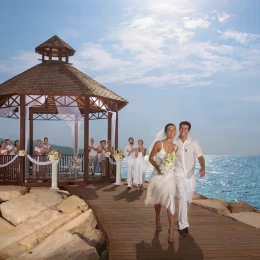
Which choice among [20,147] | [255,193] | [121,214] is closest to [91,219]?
[121,214]

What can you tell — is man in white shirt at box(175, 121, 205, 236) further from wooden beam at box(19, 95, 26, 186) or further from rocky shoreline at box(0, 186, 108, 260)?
wooden beam at box(19, 95, 26, 186)

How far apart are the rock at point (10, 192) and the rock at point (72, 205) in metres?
2.91

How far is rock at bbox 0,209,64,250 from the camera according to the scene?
→ 1205cm

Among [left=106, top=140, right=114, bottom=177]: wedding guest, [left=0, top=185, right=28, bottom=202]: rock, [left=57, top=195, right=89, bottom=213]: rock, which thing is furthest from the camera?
[left=106, top=140, right=114, bottom=177]: wedding guest

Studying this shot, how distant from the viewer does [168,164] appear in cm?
804

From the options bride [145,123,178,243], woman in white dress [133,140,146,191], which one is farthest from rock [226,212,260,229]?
woman in white dress [133,140,146,191]

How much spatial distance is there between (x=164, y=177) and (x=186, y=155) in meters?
0.62

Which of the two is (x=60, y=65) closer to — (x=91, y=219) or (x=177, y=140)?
(x=91, y=219)

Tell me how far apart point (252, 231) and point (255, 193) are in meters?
72.1

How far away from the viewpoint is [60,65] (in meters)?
20.0

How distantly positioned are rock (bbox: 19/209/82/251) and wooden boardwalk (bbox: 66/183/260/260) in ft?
2.33

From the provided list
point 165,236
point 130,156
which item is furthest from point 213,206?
point 130,156

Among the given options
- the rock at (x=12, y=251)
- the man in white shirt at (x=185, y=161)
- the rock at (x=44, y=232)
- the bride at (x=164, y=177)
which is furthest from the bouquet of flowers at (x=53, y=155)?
the man in white shirt at (x=185, y=161)

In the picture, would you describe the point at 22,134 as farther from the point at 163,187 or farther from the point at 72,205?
the point at 163,187
